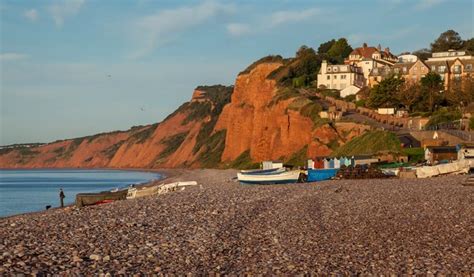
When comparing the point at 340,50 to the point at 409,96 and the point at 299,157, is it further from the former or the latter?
the point at 299,157

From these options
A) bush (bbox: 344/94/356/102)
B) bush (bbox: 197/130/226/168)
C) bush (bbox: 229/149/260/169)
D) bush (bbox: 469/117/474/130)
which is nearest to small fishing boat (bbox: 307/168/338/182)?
bush (bbox: 469/117/474/130)

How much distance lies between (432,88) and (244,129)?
29287mm

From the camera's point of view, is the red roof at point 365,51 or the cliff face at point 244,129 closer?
the cliff face at point 244,129

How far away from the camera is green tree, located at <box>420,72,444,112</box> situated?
70125mm

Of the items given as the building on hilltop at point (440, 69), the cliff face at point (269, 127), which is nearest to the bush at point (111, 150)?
the cliff face at point (269, 127)

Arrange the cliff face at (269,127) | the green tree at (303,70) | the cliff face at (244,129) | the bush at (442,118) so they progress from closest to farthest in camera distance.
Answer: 1. the bush at (442,118)
2. the cliff face at (269,127)
3. the cliff face at (244,129)
4. the green tree at (303,70)

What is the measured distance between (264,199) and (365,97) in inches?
2209

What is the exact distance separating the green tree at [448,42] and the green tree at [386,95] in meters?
47.6

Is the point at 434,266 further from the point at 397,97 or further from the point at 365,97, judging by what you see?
the point at 365,97

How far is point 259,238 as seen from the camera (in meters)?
15.8

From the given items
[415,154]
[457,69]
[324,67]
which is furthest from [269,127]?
[415,154]

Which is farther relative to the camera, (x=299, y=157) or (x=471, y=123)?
(x=299, y=157)

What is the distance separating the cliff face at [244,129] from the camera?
68000 mm

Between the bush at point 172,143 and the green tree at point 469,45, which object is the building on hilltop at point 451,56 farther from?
the bush at point 172,143
